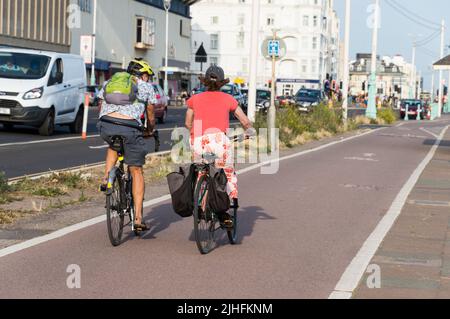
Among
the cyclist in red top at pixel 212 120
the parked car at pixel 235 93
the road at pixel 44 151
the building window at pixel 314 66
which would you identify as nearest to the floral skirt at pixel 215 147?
the cyclist in red top at pixel 212 120

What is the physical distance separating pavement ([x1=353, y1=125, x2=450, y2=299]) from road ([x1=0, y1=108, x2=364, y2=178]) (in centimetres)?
643

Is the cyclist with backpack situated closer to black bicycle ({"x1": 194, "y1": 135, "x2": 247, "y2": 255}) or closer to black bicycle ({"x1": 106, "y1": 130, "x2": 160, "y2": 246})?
black bicycle ({"x1": 106, "y1": 130, "x2": 160, "y2": 246})

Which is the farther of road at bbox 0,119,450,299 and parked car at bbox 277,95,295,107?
parked car at bbox 277,95,295,107

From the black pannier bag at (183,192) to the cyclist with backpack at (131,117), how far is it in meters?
0.62

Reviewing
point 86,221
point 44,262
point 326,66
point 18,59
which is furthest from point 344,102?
point 326,66

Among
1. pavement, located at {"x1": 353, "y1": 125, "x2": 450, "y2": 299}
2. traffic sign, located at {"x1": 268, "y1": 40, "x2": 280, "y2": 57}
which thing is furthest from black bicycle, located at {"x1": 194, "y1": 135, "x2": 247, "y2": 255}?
traffic sign, located at {"x1": 268, "y1": 40, "x2": 280, "y2": 57}

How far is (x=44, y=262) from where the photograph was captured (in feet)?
28.9

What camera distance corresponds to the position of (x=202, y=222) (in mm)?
9695

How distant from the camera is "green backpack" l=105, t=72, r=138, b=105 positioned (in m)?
9.91

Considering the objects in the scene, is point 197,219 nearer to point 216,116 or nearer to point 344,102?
point 216,116

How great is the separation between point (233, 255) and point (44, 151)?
42.5 ft

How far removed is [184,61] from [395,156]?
8342 cm

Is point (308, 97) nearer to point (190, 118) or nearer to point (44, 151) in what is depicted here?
point (44, 151)

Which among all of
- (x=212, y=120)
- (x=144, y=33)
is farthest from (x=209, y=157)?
(x=144, y=33)
